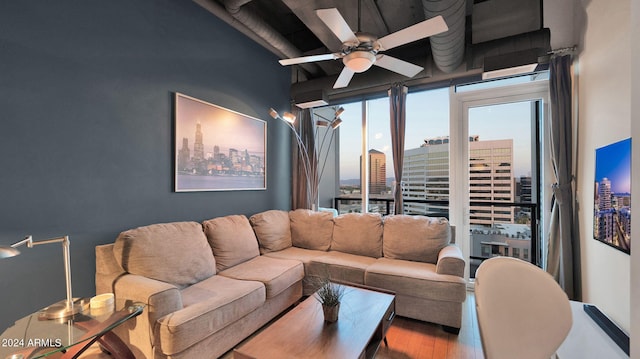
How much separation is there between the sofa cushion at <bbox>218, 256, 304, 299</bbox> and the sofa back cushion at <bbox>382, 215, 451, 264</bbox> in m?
1.07

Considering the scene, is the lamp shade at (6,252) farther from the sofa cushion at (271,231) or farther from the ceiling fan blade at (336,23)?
the sofa cushion at (271,231)

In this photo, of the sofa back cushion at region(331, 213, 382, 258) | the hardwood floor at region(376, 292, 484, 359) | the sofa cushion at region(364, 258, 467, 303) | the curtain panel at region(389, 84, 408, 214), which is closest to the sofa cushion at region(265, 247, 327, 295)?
the sofa back cushion at region(331, 213, 382, 258)

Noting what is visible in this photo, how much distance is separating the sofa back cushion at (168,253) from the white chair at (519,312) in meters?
2.12

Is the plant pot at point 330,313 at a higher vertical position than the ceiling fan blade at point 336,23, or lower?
lower

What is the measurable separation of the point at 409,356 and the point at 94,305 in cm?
218

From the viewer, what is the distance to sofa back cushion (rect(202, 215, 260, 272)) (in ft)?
8.89

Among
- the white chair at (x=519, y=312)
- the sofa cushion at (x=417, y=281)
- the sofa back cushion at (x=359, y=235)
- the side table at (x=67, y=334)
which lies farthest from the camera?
the sofa back cushion at (x=359, y=235)

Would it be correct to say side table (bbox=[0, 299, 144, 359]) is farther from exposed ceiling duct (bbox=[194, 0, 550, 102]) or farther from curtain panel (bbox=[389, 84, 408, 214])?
curtain panel (bbox=[389, 84, 408, 214])

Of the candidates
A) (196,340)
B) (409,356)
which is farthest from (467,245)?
(196,340)

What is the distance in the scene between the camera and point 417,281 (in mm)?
2473

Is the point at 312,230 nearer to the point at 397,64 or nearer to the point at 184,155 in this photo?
the point at 184,155

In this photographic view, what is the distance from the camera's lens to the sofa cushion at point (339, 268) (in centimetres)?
276

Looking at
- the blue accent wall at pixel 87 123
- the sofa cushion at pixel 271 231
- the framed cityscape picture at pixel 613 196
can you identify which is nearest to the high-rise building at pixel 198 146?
the blue accent wall at pixel 87 123

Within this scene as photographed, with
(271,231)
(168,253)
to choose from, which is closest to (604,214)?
(271,231)
